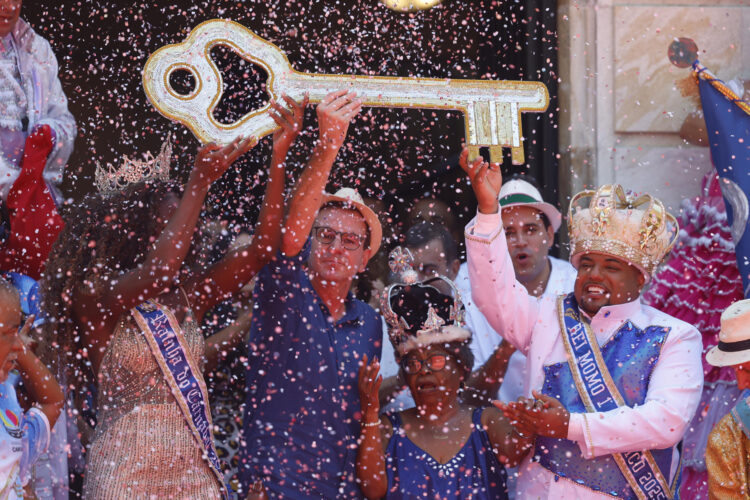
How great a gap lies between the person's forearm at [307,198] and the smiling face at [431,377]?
68 centimetres

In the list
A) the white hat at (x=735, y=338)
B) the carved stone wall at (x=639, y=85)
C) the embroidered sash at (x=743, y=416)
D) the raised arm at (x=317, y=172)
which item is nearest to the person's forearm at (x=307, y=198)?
the raised arm at (x=317, y=172)

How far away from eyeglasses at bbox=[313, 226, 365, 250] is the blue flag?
1.90 m

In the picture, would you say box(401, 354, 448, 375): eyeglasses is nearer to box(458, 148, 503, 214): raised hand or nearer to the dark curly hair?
box(458, 148, 503, 214): raised hand

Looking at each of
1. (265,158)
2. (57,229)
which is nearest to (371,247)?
(57,229)

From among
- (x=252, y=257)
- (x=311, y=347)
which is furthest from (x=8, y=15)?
(x=311, y=347)

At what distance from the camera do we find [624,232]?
4.19 metres

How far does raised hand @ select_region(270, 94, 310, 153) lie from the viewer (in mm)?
3918

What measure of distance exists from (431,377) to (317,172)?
0.93m

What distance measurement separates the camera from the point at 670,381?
13.0 feet

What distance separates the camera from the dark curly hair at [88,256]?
3.97m

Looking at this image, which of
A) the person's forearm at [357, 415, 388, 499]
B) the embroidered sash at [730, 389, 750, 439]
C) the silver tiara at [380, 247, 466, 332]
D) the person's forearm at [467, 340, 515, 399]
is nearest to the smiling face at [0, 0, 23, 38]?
the silver tiara at [380, 247, 466, 332]

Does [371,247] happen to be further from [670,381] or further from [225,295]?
[670,381]

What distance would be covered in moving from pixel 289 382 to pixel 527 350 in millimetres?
968

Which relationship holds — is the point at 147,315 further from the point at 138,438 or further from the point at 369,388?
the point at 369,388
